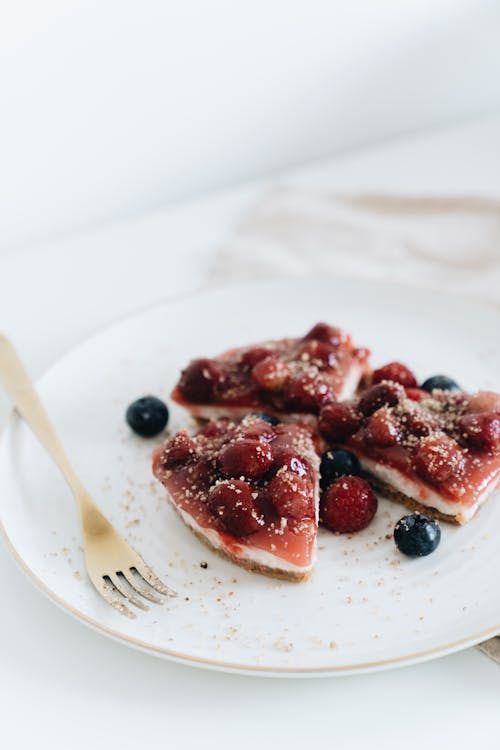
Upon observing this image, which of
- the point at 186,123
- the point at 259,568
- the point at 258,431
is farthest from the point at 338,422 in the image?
the point at 186,123

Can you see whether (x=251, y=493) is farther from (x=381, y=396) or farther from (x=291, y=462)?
(x=381, y=396)

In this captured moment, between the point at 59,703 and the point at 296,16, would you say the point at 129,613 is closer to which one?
the point at 59,703

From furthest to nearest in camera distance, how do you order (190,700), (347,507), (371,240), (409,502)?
(371,240), (409,502), (347,507), (190,700)

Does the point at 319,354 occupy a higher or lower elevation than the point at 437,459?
higher

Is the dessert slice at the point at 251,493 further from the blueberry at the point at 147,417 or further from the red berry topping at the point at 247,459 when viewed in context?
the blueberry at the point at 147,417

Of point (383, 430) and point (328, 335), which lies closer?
point (383, 430)

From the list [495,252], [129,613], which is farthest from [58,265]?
[129,613]

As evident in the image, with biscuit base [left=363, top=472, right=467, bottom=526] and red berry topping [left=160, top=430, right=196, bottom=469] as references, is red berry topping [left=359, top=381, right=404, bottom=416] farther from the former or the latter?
red berry topping [left=160, top=430, right=196, bottom=469]
